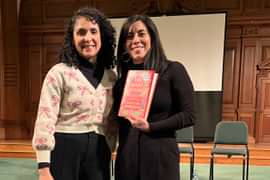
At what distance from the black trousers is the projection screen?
11.8 ft

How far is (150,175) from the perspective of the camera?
1.19 metres

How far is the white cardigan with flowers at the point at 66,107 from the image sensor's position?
1.13m

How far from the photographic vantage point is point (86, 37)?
1.19 metres

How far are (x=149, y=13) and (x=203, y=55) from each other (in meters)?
1.19

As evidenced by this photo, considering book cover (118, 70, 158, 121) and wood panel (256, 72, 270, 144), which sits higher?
book cover (118, 70, 158, 121)

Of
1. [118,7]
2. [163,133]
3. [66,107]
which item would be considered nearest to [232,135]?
[163,133]

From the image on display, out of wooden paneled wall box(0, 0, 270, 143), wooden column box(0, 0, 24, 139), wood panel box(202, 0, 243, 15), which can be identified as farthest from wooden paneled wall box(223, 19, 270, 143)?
wooden column box(0, 0, 24, 139)

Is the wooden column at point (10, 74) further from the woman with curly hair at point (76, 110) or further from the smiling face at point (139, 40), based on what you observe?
the smiling face at point (139, 40)

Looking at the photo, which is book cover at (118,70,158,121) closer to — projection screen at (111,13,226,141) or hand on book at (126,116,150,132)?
hand on book at (126,116,150,132)

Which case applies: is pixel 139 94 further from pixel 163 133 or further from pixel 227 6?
pixel 227 6

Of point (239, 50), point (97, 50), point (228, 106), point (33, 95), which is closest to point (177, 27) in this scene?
point (239, 50)

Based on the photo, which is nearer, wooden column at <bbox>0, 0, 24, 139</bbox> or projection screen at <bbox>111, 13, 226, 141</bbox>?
projection screen at <bbox>111, 13, 226, 141</bbox>

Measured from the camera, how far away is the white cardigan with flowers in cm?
113

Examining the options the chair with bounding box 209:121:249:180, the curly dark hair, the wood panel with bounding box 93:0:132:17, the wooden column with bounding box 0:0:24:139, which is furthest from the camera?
the wooden column with bounding box 0:0:24:139
